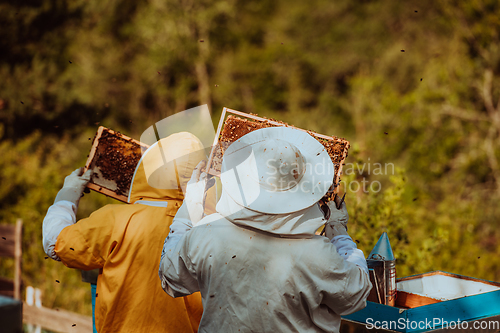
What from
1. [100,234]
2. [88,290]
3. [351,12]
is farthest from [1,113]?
[351,12]

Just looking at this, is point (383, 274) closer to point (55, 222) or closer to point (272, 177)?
point (272, 177)

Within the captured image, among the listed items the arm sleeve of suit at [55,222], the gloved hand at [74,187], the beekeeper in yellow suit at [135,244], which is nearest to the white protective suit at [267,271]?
the beekeeper in yellow suit at [135,244]

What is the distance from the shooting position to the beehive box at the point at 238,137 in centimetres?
232

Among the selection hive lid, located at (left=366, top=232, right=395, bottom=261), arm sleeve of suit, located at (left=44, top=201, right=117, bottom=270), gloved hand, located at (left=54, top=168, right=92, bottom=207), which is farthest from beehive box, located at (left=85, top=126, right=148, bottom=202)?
hive lid, located at (left=366, top=232, right=395, bottom=261)

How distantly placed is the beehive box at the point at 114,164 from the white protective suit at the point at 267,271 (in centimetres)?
98

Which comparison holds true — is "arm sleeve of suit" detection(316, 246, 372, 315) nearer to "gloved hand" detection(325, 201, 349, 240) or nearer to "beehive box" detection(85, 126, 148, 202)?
"gloved hand" detection(325, 201, 349, 240)

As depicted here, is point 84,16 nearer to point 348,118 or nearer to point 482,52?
point 348,118

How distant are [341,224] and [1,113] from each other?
11.8m

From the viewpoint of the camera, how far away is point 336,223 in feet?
7.07

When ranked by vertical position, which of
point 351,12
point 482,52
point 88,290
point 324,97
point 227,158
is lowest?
point 88,290

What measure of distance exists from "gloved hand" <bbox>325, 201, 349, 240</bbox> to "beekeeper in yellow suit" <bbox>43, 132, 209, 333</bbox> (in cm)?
89

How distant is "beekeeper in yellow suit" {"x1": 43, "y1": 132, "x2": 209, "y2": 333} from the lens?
2.18m

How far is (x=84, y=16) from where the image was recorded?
14531 mm

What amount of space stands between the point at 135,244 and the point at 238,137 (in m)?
0.87
